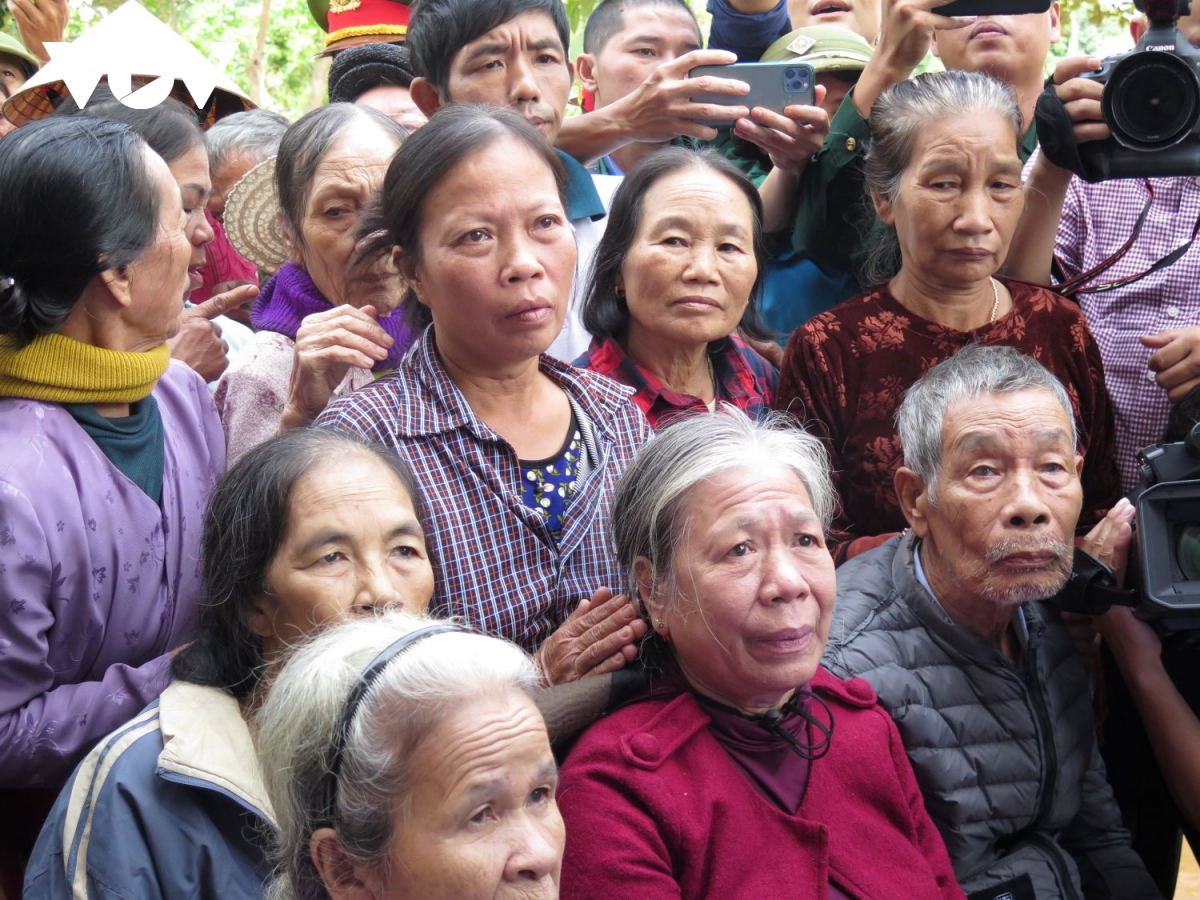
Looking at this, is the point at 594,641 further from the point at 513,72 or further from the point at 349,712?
the point at 513,72

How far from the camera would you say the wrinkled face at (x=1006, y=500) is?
2.54 m

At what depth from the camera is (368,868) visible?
1673 millimetres

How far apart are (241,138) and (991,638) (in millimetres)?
2565

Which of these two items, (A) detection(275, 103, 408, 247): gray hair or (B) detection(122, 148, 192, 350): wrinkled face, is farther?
(A) detection(275, 103, 408, 247): gray hair

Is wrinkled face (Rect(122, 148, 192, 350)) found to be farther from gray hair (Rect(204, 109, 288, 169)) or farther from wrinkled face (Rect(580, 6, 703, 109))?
wrinkled face (Rect(580, 6, 703, 109))

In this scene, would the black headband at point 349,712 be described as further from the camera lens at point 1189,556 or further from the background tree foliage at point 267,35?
the background tree foliage at point 267,35

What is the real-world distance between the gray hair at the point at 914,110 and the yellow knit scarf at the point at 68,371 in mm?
1671

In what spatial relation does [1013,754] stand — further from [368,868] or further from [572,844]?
[368,868]

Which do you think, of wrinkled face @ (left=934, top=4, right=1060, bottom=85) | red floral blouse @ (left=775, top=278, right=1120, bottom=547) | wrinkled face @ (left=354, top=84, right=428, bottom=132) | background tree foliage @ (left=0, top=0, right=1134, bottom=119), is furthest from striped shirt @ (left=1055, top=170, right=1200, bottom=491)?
background tree foliage @ (left=0, top=0, right=1134, bottom=119)

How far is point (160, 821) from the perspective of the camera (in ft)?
6.09

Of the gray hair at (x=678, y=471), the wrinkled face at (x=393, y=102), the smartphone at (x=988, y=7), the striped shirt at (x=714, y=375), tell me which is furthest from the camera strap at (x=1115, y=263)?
the wrinkled face at (x=393, y=102)

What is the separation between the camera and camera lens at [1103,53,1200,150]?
2.80 m

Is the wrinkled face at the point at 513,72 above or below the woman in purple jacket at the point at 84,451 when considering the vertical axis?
above

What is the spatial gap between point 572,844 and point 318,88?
9.26 metres
